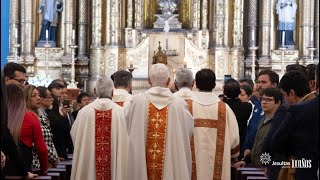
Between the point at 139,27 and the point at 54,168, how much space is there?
44.4 feet

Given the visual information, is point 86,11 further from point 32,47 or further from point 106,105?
point 106,105

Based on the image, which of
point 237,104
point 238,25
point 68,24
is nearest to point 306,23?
point 238,25

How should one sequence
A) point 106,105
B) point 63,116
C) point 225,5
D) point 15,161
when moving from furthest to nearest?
1. point 225,5
2. point 63,116
3. point 106,105
4. point 15,161

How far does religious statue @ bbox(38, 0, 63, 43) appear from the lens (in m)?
21.4

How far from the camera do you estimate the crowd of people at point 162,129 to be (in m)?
6.47

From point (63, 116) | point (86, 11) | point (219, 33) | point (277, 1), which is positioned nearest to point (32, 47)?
point (86, 11)

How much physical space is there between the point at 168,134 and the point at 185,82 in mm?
677

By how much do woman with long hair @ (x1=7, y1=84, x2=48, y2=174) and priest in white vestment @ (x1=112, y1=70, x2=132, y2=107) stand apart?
1238 mm

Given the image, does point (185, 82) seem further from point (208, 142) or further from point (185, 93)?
point (208, 142)

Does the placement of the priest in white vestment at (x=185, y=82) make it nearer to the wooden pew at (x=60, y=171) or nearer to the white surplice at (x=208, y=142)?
the white surplice at (x=208, y=142)

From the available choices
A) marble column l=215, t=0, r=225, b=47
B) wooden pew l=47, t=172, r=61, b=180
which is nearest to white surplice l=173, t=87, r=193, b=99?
wooden pew l=47, t=172, r=61, b=180

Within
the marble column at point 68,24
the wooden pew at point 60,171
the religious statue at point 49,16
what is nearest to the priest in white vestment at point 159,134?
the wooden pew at point 60,171

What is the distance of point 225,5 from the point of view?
21.2 metres

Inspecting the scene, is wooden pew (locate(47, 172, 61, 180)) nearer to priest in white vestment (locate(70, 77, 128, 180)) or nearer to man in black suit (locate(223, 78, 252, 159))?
priest in white vestment (locate(70, 77, 128, 180))
